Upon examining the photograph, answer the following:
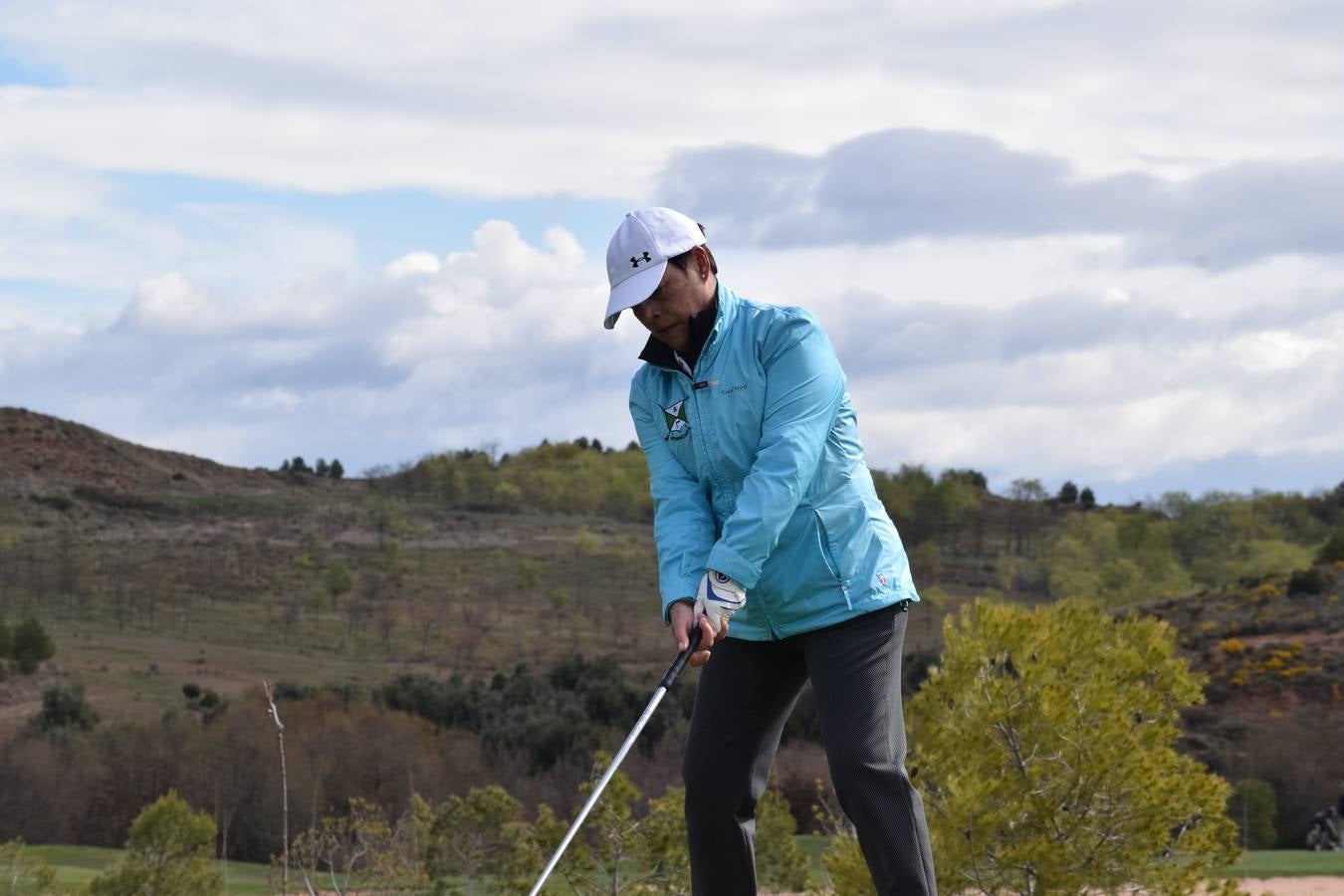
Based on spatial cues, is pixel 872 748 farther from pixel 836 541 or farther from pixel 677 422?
pixel 677 422

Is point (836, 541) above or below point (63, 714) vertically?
above

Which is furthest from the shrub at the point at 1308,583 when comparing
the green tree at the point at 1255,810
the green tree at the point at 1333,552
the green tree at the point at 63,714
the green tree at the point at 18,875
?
the green tree at the point at 18,875

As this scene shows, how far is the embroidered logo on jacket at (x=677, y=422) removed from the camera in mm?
4512

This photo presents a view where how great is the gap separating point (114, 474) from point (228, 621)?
3325 cm

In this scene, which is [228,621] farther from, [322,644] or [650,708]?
[650,708]

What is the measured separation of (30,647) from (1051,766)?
136ft

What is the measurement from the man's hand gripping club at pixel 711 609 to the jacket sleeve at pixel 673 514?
11 cm

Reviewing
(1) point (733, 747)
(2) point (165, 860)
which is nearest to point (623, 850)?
(2) point (165, 860)

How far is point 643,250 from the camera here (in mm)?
4285

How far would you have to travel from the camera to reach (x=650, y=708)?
431cm

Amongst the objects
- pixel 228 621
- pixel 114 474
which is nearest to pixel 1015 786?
pixel 228 621

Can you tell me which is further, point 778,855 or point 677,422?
point 778,855

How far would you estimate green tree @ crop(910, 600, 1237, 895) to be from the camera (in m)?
8.70

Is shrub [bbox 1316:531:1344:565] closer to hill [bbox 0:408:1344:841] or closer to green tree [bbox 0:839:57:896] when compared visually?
hill [bbox 0:408:1344:841]
